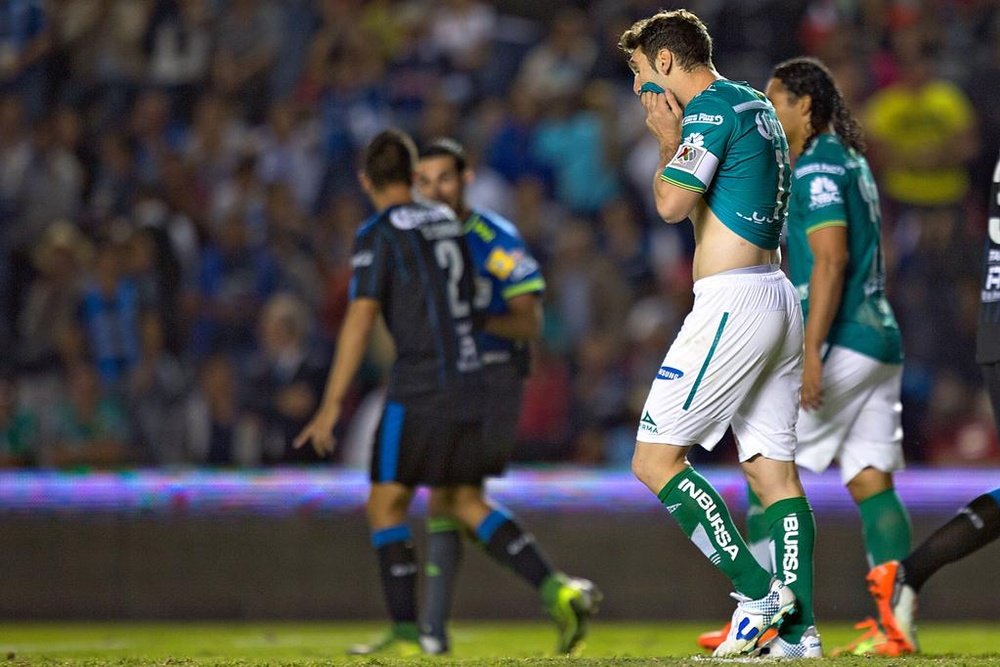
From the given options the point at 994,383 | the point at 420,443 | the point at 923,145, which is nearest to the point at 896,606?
the point at 994,383

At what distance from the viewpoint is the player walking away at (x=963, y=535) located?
239 inches

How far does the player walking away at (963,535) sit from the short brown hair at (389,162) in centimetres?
270

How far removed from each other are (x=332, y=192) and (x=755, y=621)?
757cm

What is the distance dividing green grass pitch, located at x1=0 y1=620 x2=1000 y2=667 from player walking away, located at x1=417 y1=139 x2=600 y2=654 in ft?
0.84

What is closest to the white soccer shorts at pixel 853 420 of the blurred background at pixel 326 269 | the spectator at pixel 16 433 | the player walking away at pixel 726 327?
the player walking away at pixel 726 327

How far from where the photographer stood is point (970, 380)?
10797mm

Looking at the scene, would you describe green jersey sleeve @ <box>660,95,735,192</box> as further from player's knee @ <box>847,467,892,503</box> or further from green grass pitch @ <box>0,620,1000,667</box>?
green grass pitch @ <box>0,620,1000,667</box>

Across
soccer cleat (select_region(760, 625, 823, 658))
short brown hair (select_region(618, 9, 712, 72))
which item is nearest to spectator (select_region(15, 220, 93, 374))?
short brown hair (select_region(618, 9, 712, 72))

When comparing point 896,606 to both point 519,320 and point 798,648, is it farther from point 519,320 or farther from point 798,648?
point 519,320

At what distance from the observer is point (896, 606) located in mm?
6375

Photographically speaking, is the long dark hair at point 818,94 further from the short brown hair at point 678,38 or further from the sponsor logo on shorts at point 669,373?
the sponsor logo on shorts at point 669,373

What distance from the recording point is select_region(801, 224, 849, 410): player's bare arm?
20.9ft

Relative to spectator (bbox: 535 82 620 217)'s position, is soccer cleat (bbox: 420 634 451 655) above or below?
below

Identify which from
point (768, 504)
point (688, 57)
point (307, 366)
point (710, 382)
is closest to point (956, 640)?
point (768, 504)
